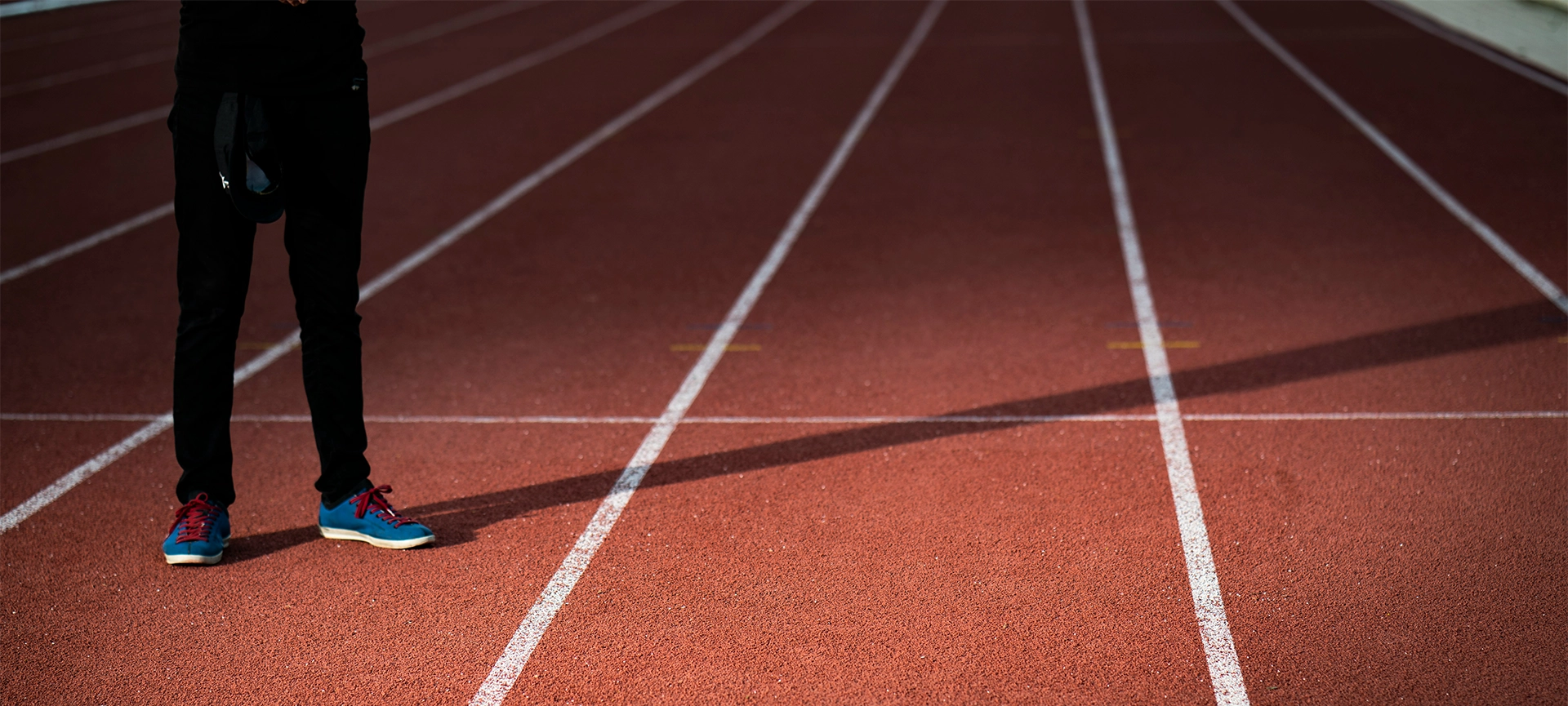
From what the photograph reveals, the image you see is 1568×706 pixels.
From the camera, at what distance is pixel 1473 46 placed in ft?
39.3

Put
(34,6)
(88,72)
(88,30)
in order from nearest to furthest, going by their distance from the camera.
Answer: (88,72) → (88,30) → (34,6)

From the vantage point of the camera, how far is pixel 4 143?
972 cm

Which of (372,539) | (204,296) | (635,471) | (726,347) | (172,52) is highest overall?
(204,296)

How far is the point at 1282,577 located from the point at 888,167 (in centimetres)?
561

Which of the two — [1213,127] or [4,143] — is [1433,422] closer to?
[1213,127]

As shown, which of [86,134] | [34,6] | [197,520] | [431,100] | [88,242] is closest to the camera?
[197,520]

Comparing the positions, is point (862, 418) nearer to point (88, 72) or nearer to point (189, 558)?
point (189, 558)

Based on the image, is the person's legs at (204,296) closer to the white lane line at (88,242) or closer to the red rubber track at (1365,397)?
the red rubber track at (1365,397)

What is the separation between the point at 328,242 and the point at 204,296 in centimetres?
36

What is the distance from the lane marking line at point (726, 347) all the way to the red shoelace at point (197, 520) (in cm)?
214

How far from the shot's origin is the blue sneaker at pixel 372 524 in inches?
135

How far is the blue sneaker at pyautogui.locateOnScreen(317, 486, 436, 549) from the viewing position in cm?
342

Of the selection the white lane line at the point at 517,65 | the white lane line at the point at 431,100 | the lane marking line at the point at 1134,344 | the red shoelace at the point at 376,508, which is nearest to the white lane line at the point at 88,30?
the white lane line at the point at 431,100

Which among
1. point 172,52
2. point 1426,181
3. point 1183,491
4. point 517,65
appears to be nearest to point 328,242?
point 1183,491
